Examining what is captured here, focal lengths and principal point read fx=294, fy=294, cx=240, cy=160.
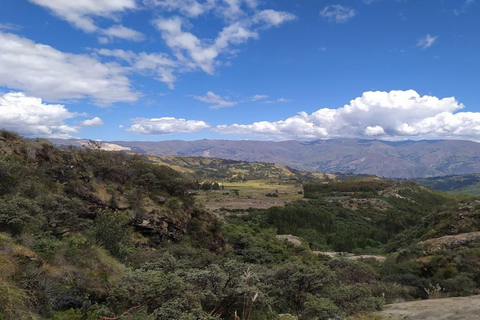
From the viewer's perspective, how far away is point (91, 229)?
16750 millimetres

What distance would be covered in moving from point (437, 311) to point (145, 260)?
1463 cm

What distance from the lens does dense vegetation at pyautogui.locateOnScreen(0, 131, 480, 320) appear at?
941cm

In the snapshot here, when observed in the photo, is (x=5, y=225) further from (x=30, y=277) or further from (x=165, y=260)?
(x=165, y=260)

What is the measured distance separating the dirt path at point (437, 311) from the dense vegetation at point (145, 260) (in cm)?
91

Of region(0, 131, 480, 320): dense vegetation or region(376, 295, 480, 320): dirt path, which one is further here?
region(376, 295, 480, 320): dirt path

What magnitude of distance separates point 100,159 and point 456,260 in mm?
31216

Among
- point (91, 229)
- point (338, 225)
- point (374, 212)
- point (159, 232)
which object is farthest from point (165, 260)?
point (374, 212)

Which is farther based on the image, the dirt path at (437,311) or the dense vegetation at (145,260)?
the dirt path at (437,311)

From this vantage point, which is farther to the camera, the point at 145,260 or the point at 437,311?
the point at 145,260

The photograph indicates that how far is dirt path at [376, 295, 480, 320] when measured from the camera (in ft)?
37.1

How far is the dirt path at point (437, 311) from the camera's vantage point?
11.3m

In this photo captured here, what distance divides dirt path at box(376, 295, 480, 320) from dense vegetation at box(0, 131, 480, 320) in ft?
2.98

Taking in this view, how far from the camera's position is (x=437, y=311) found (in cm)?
1223

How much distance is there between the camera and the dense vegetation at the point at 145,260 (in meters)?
9.41
